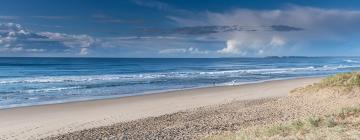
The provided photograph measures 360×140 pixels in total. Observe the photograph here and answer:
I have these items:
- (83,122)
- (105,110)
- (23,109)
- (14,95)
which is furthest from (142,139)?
(14,95)

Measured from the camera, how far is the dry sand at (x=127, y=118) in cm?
1213

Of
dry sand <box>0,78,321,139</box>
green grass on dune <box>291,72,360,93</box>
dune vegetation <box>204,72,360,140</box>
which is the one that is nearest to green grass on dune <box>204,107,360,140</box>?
dune vegetation <box>204,72,360,140</box>

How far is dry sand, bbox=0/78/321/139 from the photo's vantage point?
12.1 m

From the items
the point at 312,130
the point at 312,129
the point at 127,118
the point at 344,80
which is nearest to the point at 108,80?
the point at 127,118

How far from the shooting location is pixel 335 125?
9445mm

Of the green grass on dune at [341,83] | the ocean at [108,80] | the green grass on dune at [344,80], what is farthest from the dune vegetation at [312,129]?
the ocean at [108,80]

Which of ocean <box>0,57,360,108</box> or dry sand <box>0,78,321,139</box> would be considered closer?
dry sand <box>0,78,321,139</box>

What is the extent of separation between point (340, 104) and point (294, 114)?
8.57 feet

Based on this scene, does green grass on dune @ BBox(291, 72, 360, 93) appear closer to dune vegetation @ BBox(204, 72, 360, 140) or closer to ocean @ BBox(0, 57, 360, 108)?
dune vegetation @ BBox(204, 72, 360, 140)

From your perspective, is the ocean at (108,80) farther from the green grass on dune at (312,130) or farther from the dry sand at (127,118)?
the green grass on dune at (312,130)

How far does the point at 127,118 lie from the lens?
15.9 meters

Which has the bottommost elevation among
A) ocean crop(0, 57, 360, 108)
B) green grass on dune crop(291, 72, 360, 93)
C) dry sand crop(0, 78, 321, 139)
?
dry sand crop(0, 78, 321, 139)

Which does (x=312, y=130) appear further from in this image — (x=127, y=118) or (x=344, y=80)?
(x=344, y=80)

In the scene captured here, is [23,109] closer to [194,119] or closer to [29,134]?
[29,134]
